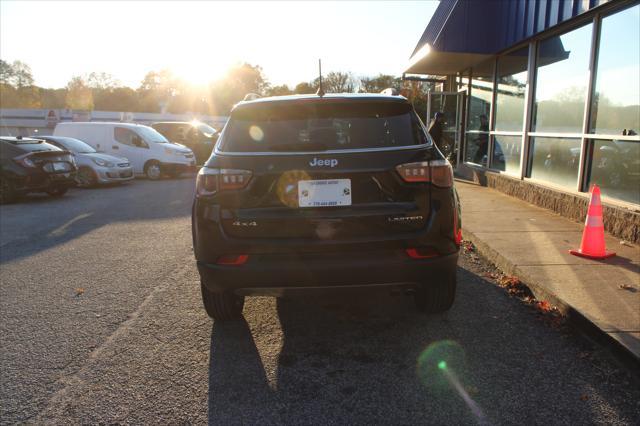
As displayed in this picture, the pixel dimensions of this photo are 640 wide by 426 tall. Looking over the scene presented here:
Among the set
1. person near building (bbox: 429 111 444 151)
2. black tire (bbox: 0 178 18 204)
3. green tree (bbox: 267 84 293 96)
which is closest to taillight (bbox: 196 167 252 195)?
person near building (bbox: 429 111 444 151)

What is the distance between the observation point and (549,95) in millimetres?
9156

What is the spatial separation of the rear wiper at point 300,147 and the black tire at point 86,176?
12068 millimetres

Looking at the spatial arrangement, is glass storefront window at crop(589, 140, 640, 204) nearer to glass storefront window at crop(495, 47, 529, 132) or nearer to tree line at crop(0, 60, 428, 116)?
glass storefront window at crop(495, 47, 529, 132)

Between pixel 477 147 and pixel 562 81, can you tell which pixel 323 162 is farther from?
pixel 477 147

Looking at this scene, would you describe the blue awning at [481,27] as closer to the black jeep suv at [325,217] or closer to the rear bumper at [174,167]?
the black jeep suv at [325,217]

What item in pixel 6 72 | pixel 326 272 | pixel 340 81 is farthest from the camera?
pixel 6 72

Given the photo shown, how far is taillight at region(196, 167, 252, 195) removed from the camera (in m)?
3.12

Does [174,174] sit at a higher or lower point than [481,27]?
lower

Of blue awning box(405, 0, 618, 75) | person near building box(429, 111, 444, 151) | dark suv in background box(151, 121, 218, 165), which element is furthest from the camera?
dark suv in background box(151, 121, 218, 165)

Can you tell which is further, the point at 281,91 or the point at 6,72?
the point at 6,72

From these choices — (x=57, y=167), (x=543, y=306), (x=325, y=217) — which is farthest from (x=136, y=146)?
(x=543, y=306)

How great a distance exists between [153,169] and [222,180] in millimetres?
13771

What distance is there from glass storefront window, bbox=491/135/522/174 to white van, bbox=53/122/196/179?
10002 millimetres

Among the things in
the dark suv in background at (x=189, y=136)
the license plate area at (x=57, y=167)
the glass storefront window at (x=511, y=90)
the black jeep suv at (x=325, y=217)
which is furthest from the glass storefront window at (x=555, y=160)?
the dark suv in background at (x=189, y=136)
